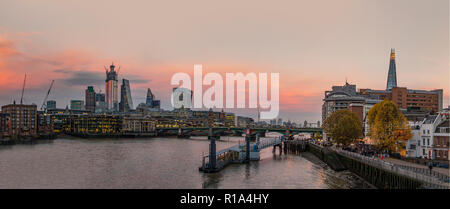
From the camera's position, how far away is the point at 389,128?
5159 cm

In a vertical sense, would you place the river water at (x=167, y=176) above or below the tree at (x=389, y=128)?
below

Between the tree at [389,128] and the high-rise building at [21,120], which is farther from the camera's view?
the high-rise building at [21,120]

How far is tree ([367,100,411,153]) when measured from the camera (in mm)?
50406

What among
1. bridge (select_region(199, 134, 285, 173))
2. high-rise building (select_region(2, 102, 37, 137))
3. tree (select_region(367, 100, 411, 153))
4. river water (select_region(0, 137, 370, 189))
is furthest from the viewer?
high-rise building (select_region(2, 102, 37, 137))

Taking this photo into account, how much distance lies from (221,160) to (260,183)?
52.1 ft

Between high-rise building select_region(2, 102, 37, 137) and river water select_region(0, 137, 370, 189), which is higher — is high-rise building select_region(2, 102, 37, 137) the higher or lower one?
the higher one

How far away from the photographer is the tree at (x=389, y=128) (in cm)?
5041

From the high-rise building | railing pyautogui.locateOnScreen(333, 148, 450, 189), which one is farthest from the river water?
the high-rise building

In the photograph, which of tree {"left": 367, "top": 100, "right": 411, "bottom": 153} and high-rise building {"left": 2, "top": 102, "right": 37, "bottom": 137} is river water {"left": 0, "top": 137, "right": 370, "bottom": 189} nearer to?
tree {"left": 367, "top": 100, "right": 411, "bottom": 153}

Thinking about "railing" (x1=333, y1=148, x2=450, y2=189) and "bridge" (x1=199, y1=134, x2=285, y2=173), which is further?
"bridge" (x1=199, y1=134, x2=285, y2=173)

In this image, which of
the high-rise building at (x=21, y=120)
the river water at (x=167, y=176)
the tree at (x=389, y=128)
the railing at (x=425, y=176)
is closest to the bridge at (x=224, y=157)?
the river water at (x=167, y=176)

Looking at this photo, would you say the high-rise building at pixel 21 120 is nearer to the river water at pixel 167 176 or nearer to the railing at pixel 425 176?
the river water at pixel 167 176

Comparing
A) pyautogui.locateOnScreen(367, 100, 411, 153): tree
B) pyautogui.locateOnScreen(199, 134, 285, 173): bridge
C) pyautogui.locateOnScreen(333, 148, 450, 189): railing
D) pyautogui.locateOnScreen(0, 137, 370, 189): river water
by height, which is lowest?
pyautogui.locateOnScreen(0, 137, 370, 189): river water
